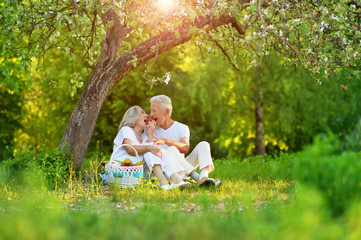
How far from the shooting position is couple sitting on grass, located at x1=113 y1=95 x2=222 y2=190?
6.61 metres

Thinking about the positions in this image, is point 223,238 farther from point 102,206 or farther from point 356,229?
point 102,206

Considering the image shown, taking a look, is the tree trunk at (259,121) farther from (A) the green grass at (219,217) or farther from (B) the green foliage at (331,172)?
(B) the green foliage at (331,172)

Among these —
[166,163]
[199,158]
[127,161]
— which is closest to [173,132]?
[199,158]

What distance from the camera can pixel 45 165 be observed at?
732cm

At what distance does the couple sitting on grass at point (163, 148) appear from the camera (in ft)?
21.7

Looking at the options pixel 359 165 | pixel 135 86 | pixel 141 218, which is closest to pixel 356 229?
pixel 359 165

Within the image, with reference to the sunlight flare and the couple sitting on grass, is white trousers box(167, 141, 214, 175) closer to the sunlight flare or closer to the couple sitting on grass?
the couple sitting on grass

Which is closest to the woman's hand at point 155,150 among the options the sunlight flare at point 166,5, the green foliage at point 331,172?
the sunlight flare at point 166,5

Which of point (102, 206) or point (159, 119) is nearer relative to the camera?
point (102, 206)

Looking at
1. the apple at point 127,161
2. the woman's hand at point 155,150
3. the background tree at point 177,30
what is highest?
the background tree at point 177,30

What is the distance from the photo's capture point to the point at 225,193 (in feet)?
19.8

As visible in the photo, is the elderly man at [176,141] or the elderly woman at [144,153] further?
the elderly man at [176,141]

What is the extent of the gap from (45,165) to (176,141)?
228 centimetres

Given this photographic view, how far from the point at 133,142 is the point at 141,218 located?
3.17 metres
